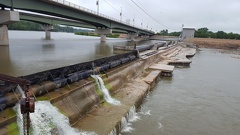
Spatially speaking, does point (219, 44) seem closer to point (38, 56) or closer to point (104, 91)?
point (38, 56)


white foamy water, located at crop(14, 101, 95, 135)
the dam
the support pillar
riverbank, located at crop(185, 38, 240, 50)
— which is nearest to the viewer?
white foamy water, located at crop(14, 101, 95, 135)

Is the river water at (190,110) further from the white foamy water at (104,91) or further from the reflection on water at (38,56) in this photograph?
the reflection on water at (38,56)

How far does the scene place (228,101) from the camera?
17656mm

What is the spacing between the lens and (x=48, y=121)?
8852 mm

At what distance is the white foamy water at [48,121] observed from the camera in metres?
8.21

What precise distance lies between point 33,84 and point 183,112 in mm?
10351

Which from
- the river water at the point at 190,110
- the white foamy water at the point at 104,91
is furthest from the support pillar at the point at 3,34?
the river water at the point at 190,110

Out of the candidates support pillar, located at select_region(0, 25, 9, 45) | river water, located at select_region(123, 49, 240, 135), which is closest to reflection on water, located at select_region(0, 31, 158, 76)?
support pillar, located at select_region(0, 25, 9, 45)

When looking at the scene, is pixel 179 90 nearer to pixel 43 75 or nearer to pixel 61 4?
pixel 43 75

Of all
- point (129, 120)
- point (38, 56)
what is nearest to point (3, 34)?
point (38, 56)

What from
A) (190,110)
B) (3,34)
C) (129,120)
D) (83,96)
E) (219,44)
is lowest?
(190,110)

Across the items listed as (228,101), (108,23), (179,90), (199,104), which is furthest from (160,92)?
(108,23)

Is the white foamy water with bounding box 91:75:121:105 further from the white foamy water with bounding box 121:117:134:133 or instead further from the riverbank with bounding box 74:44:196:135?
the white foamy water with bounding box 121:117:134:133

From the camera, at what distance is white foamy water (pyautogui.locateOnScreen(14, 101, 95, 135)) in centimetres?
821
